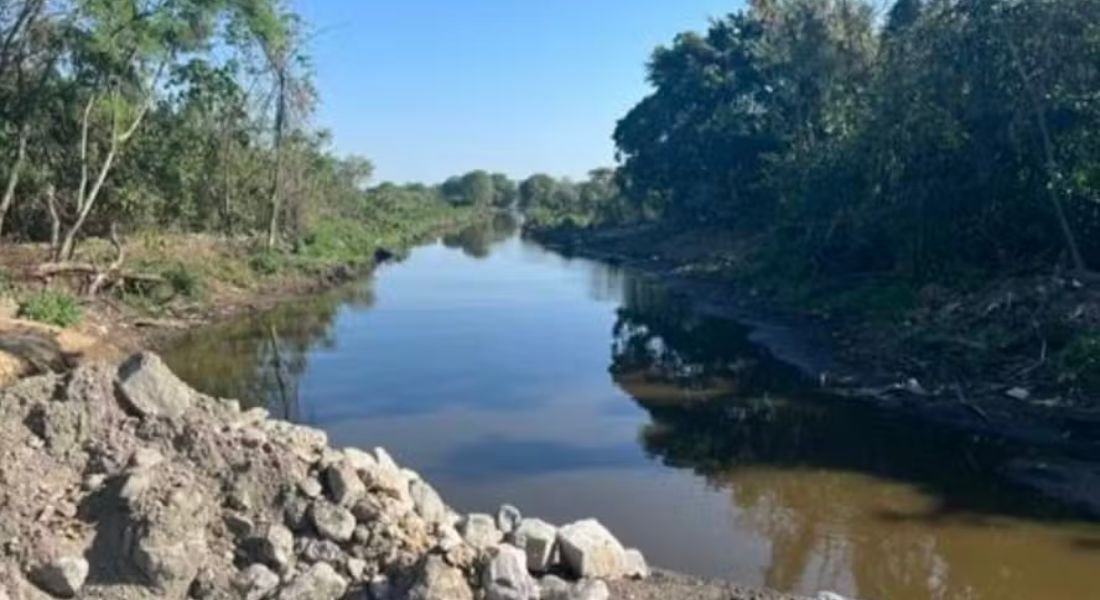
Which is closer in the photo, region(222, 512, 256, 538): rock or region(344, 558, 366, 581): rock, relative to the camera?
region(344, 558, 366, 581): rock

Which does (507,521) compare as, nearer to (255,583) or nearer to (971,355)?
(255,583)

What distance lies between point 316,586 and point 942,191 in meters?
19.8

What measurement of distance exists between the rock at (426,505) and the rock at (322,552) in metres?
0.88

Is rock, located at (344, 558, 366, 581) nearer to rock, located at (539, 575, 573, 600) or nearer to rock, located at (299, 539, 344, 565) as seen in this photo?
→ rock, located at (299, 539, 344, 565)

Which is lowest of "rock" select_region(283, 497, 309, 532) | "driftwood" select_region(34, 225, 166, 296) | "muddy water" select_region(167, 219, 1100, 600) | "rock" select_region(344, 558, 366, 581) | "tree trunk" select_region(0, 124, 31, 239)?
"muddy water" select_region(167, 219, 1100, 600)

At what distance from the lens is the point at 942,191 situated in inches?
935

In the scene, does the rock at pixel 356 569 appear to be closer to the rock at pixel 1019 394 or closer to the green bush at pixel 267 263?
the rock at pixel 1019 394

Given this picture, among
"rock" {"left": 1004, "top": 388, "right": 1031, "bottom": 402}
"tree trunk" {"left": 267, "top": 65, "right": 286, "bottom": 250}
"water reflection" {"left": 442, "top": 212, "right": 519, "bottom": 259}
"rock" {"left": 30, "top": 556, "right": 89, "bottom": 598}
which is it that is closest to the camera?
"rock" {"left": 30, "top": 556, "right": 89, "bottom": 598}

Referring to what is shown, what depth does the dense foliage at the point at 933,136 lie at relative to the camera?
2098cm

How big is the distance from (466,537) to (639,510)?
13.3 ft

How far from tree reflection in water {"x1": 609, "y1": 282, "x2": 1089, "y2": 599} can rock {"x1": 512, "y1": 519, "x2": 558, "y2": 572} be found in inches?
101

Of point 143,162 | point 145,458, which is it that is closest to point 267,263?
point 143,162

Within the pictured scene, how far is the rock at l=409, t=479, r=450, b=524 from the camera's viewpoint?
8664 mm

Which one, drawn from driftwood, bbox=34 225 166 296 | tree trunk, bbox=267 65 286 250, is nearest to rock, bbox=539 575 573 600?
driftwood, bbox=34 225 166 296
